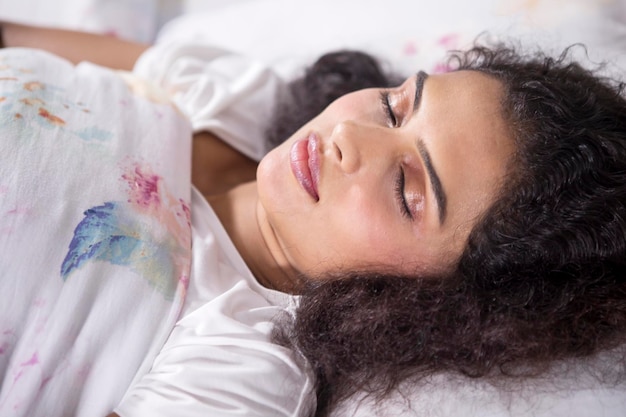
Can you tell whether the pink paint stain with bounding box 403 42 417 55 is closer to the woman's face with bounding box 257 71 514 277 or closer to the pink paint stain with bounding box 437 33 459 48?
the pink paint stain with bounding box 437 33 459 48

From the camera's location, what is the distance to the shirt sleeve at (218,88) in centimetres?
113

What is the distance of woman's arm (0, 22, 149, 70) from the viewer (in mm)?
1229

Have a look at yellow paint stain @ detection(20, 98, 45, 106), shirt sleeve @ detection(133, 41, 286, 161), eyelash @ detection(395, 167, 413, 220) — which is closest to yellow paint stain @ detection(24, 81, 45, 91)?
yellow paint stain @ detection(20, 98, 45, 106)

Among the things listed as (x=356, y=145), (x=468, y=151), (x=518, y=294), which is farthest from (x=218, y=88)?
(x=518, y=294)

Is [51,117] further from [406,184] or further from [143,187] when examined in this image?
[406,184]

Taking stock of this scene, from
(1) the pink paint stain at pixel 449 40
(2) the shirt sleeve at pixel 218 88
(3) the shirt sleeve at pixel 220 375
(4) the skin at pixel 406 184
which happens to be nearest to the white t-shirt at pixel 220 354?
(3) the shirt sleeve at pixel 220 375

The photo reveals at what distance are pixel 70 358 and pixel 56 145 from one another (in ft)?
0.88

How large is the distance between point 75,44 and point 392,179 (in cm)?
78

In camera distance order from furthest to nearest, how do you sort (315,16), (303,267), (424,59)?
(315,16) → (424,59) → (303,267)

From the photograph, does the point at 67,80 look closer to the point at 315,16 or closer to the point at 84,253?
the point at 84,253

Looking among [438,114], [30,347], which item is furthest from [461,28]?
[30,347]

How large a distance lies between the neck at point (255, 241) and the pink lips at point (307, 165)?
0.13 metres

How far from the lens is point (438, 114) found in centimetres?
82

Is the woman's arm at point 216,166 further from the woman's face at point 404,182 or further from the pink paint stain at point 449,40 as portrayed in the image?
the pink paint stain at point 449,40
